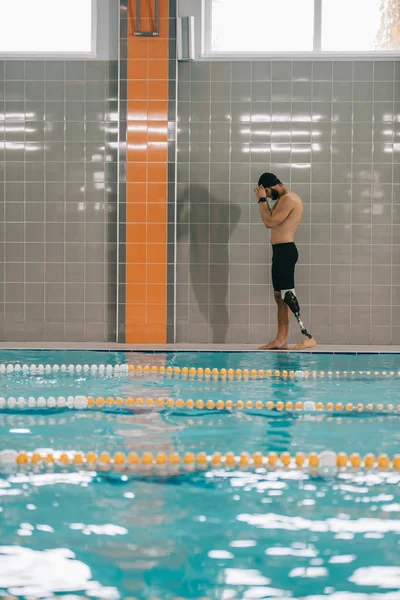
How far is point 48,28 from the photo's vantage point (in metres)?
10.0

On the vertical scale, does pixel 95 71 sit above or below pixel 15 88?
above

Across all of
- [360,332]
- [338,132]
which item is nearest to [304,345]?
[360,332]

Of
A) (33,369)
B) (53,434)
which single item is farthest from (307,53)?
(53,434)

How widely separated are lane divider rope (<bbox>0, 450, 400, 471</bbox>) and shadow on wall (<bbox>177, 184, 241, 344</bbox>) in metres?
6.21

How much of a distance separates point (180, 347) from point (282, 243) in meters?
1.55

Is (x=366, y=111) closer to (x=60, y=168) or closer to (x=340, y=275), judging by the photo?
(x=340, y=275)

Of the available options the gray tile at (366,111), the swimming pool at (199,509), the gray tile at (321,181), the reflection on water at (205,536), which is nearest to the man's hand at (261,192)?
the gray tile at (321,181)

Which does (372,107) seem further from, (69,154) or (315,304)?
(69,154)

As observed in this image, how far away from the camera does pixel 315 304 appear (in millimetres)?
9852

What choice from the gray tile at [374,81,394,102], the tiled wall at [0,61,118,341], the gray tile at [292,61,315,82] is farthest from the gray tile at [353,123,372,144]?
the tiled wall at [0,61,118,341]

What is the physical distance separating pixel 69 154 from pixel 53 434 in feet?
20.0

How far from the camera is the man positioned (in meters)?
8.74

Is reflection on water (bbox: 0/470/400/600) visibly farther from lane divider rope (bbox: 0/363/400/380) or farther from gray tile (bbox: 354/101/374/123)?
gray tile (bbox: 354/101/374/123)

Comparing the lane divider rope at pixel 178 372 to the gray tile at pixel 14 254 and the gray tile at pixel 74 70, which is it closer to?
the gray tile at pixel 14 254
